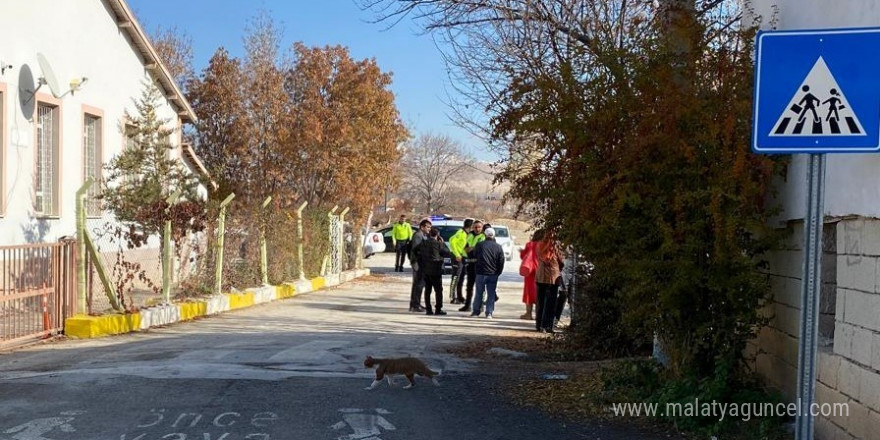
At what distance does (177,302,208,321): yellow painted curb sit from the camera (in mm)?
14492

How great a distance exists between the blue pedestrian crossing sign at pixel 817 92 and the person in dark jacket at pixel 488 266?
12.0 m

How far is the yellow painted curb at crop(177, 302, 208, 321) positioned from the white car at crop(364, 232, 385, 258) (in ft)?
68.6

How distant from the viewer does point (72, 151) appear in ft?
54.6

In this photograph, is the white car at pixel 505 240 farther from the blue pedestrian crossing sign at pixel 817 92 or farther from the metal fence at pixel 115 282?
the blue pedestrian crossing sign at pixel 817 92

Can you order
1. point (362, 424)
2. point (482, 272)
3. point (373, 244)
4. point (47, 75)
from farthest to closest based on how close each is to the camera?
point (373, 244)
point (482, 272)
point (47, 75)
point (362, 424)

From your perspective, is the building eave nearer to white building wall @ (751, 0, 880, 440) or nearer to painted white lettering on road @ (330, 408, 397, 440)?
painted white lettering on road @ (330, 408, 397, 440)

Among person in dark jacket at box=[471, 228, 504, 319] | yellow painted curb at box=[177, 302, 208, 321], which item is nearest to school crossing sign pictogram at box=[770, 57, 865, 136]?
yellow painted curb at box=[177, 302, 208, 321]

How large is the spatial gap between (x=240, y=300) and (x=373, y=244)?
67.9 feet

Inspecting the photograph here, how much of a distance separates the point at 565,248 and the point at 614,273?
1.13 m

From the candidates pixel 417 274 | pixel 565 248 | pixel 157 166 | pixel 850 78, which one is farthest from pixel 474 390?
pixel 157 166

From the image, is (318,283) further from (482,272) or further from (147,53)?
(482,272)

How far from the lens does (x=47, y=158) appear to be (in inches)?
630

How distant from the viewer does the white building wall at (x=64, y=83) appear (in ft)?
46.9

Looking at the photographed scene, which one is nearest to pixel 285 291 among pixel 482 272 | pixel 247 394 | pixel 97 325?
pixel 482 272
